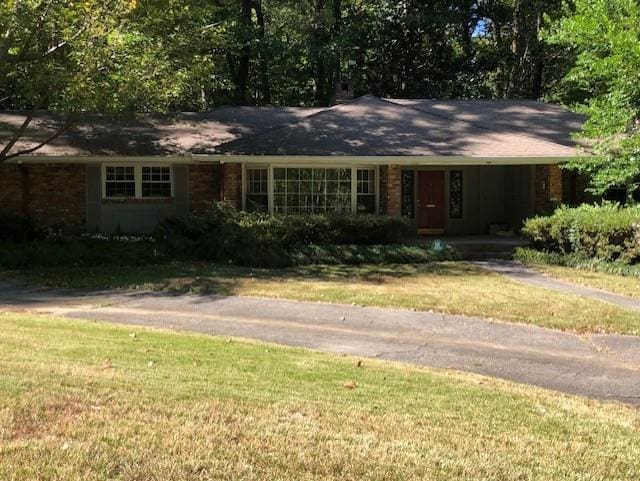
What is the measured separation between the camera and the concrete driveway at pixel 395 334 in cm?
723

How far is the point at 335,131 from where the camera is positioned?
60.7 ft

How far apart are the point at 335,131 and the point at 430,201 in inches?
159

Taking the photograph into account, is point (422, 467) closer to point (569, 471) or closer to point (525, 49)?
point (569, 471)

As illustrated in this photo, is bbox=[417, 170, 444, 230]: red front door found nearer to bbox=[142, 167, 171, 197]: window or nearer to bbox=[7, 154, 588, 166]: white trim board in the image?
bbox=[7, 154, 588, 166]: white trim board

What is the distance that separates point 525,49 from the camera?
3200 centimetres

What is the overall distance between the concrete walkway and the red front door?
427 cm

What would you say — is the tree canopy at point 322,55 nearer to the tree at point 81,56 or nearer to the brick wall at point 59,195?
the tree at point 81,56

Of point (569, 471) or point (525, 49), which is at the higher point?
point (525, 49)

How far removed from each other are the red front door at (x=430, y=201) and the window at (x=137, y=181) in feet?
24.9

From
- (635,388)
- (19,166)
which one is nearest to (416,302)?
(635,388)

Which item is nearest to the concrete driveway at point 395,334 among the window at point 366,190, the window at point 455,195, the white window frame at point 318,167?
the white window frame at point 318,167

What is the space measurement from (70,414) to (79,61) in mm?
10405

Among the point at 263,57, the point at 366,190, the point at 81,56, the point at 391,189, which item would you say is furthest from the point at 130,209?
the point at 263,57

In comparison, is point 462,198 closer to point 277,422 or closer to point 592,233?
point 592,233
